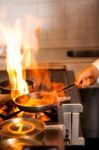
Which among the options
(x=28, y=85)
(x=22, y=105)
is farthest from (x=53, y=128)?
(x=28, y=85)

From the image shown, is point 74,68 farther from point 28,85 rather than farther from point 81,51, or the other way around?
point 28,85

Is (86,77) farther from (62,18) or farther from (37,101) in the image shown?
(62,18)

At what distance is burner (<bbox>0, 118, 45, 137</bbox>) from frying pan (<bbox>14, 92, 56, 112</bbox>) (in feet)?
0.24

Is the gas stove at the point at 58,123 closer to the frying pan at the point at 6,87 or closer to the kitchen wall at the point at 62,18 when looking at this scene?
the frying pan at the point at 6,87

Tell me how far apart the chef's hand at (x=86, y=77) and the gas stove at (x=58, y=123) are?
0.12 ft

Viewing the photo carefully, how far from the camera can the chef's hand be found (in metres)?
1.59

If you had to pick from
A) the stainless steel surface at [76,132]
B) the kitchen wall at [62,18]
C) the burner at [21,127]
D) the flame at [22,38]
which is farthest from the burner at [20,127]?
the kitchen wall at [62,18]

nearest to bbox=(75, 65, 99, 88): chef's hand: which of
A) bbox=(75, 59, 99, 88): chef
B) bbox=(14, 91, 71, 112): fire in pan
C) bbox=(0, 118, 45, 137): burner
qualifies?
bbox=(75, 59, 99, 88): chef

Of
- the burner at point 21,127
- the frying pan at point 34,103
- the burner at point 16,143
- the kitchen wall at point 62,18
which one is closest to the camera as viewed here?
the burner at point 16,143

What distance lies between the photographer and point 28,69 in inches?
73.9

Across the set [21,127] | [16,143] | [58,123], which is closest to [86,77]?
[58,123]

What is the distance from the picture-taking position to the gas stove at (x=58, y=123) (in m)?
1.05

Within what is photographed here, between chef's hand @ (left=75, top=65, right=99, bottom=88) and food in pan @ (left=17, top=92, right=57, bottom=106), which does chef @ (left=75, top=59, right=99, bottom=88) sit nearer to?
chef's hand @ (left=75, top=65, right=99, bottom=88)

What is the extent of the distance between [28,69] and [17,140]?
866 millimetres
